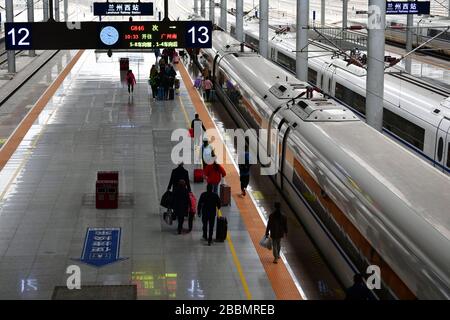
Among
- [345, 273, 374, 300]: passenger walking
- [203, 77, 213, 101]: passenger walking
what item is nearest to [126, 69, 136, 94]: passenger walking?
[203, 77, 213, 101]: passenger walking

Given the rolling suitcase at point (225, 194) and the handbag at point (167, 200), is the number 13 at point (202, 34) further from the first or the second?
the handbag at point (167, 200)

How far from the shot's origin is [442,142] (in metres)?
18.7

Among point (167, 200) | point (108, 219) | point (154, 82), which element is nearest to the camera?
point (167, 200)

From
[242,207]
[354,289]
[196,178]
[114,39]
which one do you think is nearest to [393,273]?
[354,289]

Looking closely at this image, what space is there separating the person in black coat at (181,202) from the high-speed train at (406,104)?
17.6 ft

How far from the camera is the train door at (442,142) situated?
1841 centimetres

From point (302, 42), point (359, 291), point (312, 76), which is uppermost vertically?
point (302, 42)

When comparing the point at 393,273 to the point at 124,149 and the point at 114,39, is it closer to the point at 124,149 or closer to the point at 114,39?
the point at 114,39

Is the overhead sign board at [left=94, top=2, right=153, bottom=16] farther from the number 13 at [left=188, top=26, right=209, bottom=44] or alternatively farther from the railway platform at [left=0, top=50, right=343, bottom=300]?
the number 13 at [left=188, top=26, right=209, bottom=44]

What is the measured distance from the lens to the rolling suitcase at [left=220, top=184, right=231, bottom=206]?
63.1 feet

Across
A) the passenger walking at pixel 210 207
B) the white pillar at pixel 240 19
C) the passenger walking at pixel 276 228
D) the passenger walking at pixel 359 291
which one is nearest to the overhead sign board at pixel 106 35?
the passenger walking at pixel 210 207

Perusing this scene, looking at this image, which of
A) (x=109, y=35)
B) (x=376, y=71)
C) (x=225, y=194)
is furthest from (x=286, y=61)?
(x=225, y=194)

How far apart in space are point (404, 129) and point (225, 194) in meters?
5.03

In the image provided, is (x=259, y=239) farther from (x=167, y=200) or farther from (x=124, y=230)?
(x=124, y=230)
